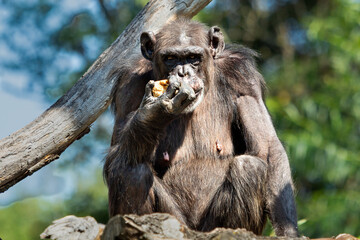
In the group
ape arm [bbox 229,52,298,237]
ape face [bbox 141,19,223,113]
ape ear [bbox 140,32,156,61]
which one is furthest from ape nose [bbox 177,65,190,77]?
ape arm [bbox 229,52,298,237]

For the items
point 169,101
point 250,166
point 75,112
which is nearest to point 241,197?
point 250,166

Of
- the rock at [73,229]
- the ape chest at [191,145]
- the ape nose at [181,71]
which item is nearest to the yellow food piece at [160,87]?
the ape nose at [181,71]

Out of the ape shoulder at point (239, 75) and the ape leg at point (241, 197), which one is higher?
the ape shoulder at point (239, 75)

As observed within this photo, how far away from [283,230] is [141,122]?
194cm

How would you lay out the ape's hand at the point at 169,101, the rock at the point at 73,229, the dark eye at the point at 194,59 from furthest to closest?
the dark eye at the point at 194,59 → the ape's hand at the point at 169,101 → the rock at the point at 73,229

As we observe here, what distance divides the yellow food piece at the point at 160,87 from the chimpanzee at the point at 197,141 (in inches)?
3.4

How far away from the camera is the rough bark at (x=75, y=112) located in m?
7.14

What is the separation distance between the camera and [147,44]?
7.28 meters

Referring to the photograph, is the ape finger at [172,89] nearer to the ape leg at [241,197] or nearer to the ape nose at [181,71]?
the ape nose at [181,71]

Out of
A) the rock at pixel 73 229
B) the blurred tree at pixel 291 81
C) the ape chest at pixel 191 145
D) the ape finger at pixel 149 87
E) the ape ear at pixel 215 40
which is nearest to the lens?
the rock at pixel 73 229

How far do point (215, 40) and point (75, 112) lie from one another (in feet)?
6.22

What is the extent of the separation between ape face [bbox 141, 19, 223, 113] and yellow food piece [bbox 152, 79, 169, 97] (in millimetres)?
113

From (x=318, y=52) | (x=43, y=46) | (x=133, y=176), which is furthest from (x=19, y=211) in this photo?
(x=133, y=176)

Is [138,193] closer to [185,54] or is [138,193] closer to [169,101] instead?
[169,101]
